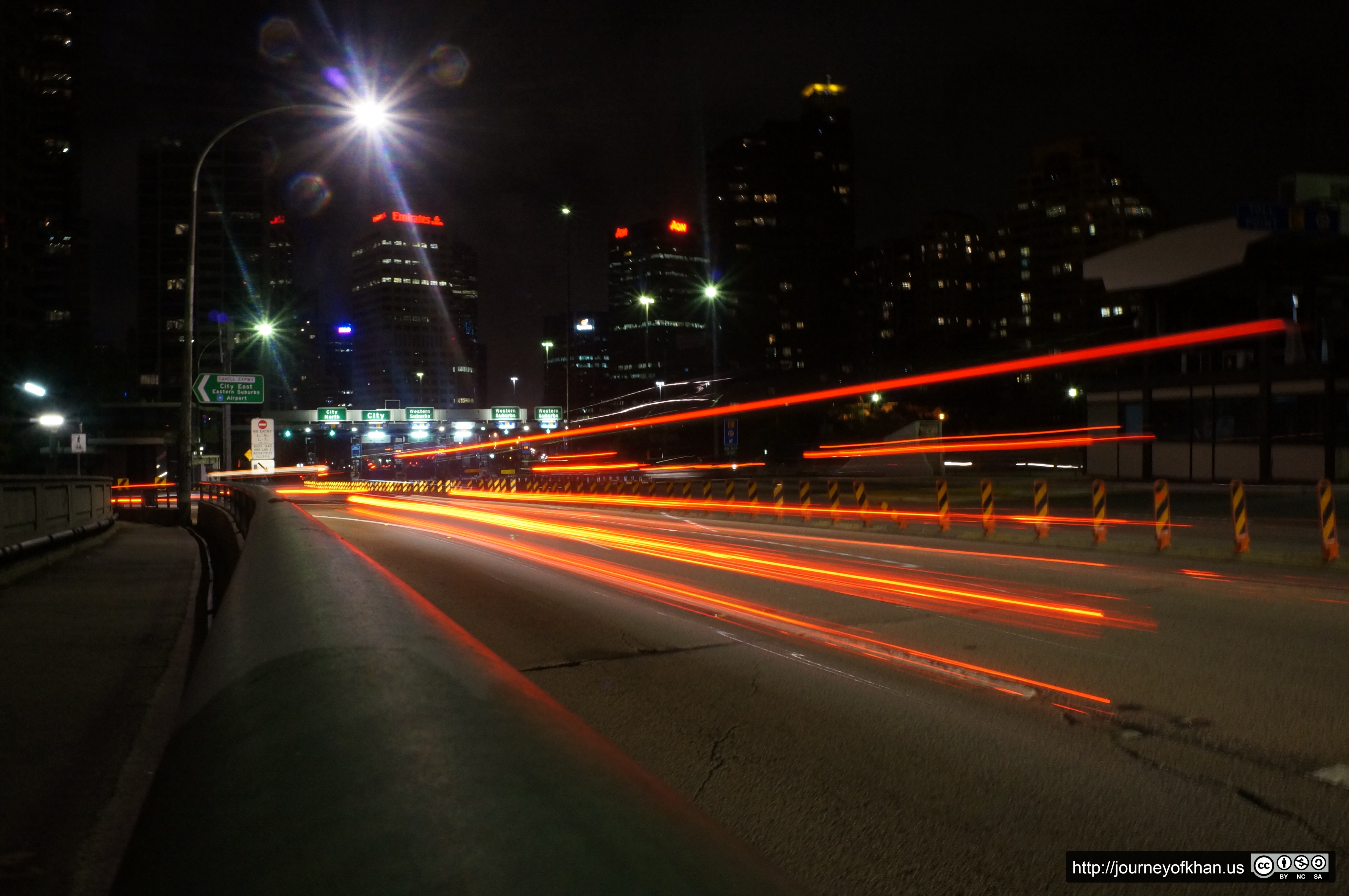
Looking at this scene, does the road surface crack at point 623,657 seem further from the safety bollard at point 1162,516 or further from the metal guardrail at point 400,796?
the safety bollard at point 1162,516

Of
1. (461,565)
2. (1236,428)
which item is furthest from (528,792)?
(1236,428)

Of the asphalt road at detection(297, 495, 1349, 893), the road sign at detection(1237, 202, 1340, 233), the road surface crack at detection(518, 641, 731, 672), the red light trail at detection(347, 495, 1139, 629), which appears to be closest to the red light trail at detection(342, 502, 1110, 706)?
the asphalt road at detection(297, 495, 1349, 893)

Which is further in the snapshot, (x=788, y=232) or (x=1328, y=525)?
(x=788, y=232)

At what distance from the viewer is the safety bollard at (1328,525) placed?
49.4ft

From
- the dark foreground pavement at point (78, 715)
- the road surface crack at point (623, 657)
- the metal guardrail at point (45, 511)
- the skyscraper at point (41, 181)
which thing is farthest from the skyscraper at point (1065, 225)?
the dark foreground pavement at point (78, 715)

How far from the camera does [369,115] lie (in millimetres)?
19094

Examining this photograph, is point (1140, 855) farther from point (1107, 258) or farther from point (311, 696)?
point (1107, 258)

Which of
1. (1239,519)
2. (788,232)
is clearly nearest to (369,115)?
(1239,519)

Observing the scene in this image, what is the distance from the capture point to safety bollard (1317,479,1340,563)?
15055 mm

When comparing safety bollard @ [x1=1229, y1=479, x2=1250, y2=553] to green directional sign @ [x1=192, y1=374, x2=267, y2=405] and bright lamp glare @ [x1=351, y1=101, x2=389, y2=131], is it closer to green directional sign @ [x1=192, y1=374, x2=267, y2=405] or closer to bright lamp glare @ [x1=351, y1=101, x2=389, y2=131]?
bright lamp glare @ [x1=351, y1=101, x2=389, y2=131]

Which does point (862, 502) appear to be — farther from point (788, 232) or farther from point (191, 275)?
point (788, 232)

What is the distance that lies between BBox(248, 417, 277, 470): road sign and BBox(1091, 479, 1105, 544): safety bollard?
2346cm

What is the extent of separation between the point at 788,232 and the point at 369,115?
164526 mm

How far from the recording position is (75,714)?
22.9ft
